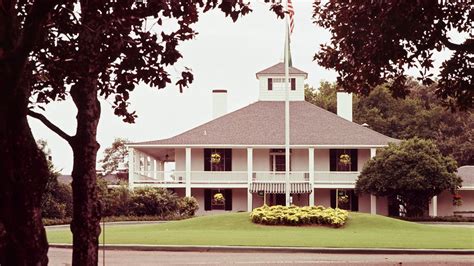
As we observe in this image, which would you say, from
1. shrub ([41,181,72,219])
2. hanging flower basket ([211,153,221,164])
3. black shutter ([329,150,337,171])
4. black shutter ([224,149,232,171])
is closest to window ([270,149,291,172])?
black shutter ([224,149,232,171])

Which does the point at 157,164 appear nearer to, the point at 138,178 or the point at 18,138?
the point at 138,178

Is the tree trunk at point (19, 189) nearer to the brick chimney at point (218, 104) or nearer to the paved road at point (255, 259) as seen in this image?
the paved road at point (255, 259)

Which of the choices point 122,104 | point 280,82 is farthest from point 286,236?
point 280,82

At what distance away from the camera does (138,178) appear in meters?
54.9

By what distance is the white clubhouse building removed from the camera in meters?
53.7

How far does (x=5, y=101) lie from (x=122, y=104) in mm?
4464

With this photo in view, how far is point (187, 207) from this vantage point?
49.4 m

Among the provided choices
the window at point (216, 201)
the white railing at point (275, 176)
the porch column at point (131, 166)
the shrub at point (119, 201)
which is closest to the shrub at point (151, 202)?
the shrub at point (119, 201)

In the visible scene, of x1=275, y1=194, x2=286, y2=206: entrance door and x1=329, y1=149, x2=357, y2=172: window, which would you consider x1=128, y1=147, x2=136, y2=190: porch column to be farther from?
x1=329, y1=149, x2=357, y2=172: window

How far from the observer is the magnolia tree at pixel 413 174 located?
48.9m

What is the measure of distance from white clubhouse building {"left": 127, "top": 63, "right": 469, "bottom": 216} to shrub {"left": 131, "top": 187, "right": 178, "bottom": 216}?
218 inches

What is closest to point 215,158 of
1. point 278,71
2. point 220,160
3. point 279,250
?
point 220,160

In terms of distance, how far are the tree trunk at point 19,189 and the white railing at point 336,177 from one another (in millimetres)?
46574

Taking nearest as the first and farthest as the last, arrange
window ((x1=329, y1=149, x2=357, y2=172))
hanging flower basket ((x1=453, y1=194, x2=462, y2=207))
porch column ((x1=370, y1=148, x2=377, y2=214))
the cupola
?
1. porch column ((x1=370, y1=148, x2=377, y2=214))
2. hanging flower basket ((x1=453, y1=194, x2=462, y2=207))
3. window ((x1=329, y1=149, x2=357, y2=172))
4. the cupola
